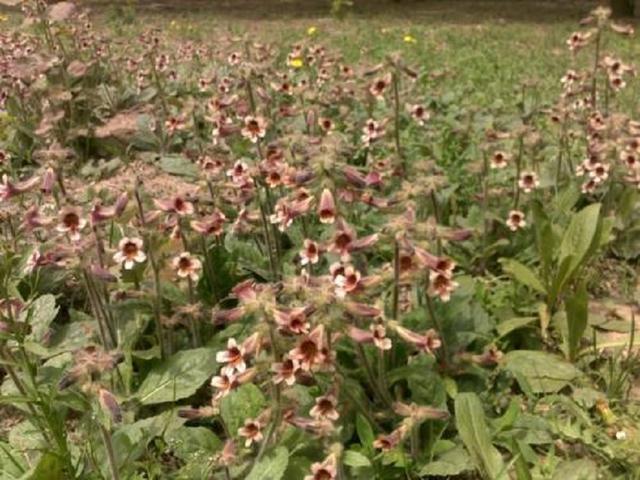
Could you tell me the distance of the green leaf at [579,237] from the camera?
3.91 m

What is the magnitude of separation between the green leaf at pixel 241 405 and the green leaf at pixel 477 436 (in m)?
0.71

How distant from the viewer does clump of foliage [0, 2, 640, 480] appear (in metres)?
2.68

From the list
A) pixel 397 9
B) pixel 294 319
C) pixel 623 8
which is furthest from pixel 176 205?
pixel 397 9

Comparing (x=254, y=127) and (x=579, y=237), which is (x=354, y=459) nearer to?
(x=579, y=237)

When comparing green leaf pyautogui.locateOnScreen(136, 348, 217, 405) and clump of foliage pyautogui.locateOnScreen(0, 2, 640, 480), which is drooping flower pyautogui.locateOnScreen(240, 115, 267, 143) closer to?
clump of foliage pyautogui.locateOnScreen(0, 2, 640, 480)

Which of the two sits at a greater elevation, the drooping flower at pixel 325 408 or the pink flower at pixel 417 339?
the pink flower at pixel 417 339

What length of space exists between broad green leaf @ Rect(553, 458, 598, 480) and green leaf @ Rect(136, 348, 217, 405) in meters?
1.33

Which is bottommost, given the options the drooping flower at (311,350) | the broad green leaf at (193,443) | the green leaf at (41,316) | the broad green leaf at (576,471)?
the broad green leaf at (576,471)

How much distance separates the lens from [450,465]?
290cm

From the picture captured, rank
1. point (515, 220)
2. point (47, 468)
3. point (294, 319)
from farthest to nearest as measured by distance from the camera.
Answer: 1. point (515, 220)
2. point (47, 468)
3. point (294, 319)

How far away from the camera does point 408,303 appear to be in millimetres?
3984

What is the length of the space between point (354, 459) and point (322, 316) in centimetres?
56

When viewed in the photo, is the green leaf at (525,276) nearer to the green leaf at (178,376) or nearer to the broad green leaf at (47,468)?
the green leaf at (178,376)

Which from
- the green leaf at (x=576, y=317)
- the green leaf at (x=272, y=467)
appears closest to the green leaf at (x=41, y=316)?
the green leaf at (x=272, y=467)
